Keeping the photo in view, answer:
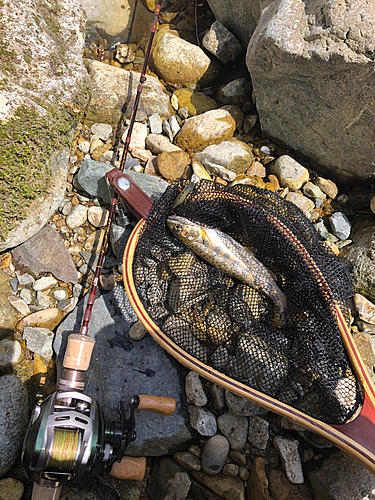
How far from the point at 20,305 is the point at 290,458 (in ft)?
11.0

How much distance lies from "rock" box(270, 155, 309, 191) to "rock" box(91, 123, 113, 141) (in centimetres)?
250

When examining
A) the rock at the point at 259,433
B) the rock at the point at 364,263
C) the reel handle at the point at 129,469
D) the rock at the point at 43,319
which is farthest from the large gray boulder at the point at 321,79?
the reel handle at the point at 129,469

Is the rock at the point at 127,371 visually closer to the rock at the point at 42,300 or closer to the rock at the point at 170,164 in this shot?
the rock at the point at 42,300

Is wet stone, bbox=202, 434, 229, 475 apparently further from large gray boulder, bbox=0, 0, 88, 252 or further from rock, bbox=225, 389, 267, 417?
large gray boulder, bbox=0, 0, 88, 252

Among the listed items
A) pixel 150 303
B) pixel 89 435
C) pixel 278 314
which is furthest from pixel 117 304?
pixel 278 314

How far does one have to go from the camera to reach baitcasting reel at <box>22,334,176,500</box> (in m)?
2.53

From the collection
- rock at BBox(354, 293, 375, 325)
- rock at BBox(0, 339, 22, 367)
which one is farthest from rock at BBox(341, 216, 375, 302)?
rock at BBox(0, 339, 22, 367)

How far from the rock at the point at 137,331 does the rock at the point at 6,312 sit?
52.9 inches

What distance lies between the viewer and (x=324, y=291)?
130 inches

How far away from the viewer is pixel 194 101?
5.40 metres

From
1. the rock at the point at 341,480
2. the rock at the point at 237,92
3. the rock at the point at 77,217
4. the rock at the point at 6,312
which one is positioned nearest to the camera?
the rock at the point at 341,480

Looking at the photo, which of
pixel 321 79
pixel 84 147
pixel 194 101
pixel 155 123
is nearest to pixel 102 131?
pixel 84 147

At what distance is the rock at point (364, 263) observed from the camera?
3.78m

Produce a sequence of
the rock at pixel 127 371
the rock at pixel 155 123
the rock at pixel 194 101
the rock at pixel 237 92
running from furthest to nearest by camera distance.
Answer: the rock at pixel 194 101 → the rock at pixel 237 92 → the rock at pixel 155 123 → the rock at pixel 127 371
